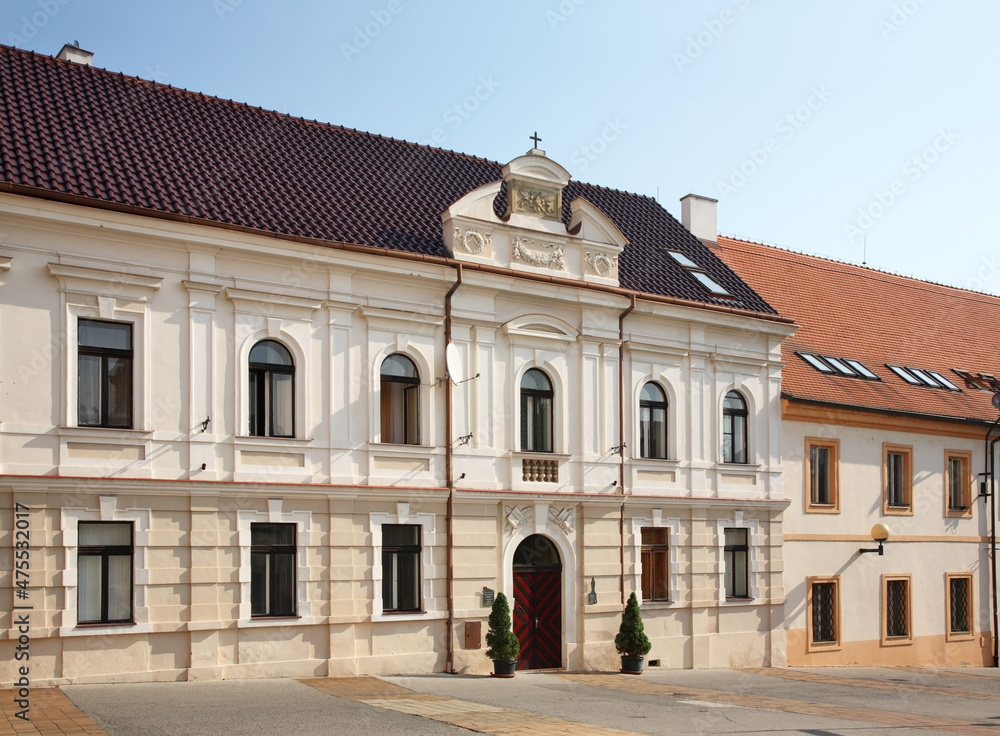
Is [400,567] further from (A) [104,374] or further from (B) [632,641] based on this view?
(A) [104,374]

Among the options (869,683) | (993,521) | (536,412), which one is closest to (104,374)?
(536,412)

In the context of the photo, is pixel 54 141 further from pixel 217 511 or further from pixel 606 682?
pixel 606 682

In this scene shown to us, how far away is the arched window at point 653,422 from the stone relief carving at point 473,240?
15.3ft

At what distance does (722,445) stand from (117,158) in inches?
528

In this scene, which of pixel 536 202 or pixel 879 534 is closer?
pixel 536 202

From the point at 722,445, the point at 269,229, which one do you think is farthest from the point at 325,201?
the point at 722,445

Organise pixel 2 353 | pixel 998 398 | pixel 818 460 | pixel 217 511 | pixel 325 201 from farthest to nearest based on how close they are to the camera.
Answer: pixel 998 398
pixel 818 460
pixel 325 201
pixel 217 511
pixel 2 353

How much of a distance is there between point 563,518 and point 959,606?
13.4 meters

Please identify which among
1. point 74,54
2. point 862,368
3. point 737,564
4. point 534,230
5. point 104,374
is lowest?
point 737,564

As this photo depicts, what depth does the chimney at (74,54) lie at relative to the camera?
21.8 metres

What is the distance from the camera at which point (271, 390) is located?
63.0ft

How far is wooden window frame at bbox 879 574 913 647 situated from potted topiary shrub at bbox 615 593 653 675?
8.37 meters

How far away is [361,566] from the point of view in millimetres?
19562

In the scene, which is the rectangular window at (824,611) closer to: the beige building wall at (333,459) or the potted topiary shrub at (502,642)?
the beige building wall at (333,459)
